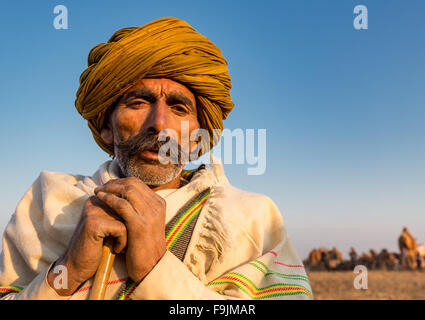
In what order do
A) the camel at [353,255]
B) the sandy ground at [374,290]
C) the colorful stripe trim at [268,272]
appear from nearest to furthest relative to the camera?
the colorful stripe trim at [268,272] < the sandy ground at [374,290] < the camel at [353,255]

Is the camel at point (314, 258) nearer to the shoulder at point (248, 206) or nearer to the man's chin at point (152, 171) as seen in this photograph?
the shoulder at point (248, 206)

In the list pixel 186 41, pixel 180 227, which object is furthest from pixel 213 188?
pixel 186 41

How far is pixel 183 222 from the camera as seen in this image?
2.26 m

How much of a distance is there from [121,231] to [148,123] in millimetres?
847

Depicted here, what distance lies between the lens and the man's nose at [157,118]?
236 cm

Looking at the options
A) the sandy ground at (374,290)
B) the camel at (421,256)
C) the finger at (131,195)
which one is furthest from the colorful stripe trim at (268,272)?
the camel at (421,256)

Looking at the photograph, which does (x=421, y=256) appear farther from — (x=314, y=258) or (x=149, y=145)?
(x=149, y=145)

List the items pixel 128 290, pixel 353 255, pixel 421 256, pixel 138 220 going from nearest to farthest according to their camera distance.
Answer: pixel 138 220, pixel 128 290, pixel 421 256, pixel 353 255

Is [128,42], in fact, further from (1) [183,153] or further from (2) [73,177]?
(2) [73,177]

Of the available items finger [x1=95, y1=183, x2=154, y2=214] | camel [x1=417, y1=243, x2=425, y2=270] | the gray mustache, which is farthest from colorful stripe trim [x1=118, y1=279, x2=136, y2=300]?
camel [x1=417, y1=243, x2=425, y2=270]

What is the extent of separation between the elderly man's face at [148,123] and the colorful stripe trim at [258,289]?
74 cm

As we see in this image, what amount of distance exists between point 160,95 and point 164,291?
1.25 metres

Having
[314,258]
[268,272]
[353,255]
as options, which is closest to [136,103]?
[268,272]
